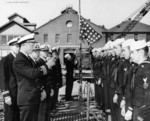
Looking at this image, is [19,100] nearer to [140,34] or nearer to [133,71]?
[133,71]

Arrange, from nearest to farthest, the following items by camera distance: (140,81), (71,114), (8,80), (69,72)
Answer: (140,81) < (8,80) < (71,114) < (69,72)

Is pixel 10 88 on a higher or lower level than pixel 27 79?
lower

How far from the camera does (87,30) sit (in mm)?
11352

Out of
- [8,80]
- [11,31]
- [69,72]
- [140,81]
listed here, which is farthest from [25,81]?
[11,31]

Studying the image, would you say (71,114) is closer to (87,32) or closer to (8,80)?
(8,80)

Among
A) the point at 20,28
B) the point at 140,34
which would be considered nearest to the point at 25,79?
the point at 20,28

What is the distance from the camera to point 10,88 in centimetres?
577

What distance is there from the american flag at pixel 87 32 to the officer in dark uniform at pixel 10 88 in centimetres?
549

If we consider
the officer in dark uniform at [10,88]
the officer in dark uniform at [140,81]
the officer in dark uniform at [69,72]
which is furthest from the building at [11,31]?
→ the officer in dark uniform at [140,81]

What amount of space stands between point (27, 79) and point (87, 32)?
22.9 ft

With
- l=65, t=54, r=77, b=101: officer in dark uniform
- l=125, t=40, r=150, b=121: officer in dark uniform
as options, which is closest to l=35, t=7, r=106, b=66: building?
l=65, t=54, r=77, b=101: officer in dark uniform

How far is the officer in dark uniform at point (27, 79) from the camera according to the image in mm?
4605

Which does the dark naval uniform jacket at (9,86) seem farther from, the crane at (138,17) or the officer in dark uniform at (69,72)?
the crane at (138,17)

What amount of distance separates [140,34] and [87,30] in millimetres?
44981
